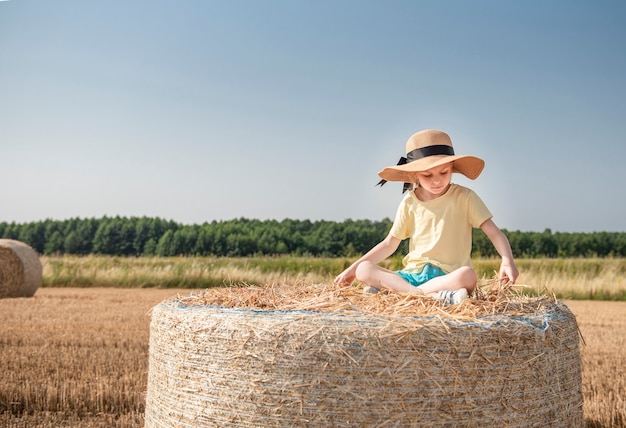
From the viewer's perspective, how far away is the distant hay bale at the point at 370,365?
8.25 ft

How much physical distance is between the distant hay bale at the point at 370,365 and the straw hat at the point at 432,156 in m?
0.87

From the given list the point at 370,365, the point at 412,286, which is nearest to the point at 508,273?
the point at 412,286

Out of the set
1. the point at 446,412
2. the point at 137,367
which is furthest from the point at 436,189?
the point at 137,367

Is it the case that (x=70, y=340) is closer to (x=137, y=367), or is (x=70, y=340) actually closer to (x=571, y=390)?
(x=137, y=367)

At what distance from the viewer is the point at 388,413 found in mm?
2500

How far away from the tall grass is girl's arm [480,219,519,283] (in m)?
10.3

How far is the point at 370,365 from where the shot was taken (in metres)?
2.52

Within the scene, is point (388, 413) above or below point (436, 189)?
below

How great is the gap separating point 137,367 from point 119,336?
174 centimetres

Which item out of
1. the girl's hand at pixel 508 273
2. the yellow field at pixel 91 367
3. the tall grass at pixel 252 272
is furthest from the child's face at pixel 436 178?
the tall grass at pixel 252 272

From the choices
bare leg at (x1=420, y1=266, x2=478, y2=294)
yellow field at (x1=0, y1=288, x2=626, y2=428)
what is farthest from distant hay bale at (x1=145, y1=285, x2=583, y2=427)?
yellow field at (x1=0, y1=288, x2=626, y2=428)

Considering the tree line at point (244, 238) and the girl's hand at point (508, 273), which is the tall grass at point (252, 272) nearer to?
the tree line at point (244, 238)

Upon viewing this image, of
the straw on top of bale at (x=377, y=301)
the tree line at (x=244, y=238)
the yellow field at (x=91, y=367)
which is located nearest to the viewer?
the straw on top of bale at (x=377, y=301)

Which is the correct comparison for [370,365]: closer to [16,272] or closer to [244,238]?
[16,272]
